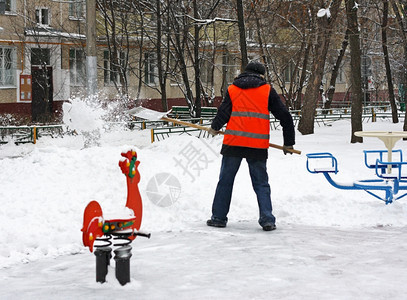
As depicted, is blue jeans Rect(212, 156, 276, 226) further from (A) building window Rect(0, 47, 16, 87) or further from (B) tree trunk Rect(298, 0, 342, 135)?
(A) building window Rect(0, 47, 16, 87)

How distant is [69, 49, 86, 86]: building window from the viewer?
35.2 m

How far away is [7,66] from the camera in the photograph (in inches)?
1280

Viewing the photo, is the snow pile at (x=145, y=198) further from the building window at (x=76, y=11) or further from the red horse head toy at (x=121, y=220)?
the building window at (x=76, y=11)

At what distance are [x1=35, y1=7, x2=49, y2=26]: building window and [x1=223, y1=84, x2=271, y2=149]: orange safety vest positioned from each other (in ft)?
87.2

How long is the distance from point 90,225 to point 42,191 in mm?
3625

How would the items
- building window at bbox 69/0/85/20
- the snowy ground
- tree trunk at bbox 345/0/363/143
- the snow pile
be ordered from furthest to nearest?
building window at bbox 69/0/85/20
tree trunk at bbox 345/0/363/143
the snow pile
the snowy ground

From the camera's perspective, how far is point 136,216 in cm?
585

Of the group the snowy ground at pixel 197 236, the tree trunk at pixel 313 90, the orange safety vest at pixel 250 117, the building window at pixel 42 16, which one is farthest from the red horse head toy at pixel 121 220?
the building window at pixel 42 16

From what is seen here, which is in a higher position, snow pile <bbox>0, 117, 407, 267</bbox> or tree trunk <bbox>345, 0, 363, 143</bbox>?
tree trunk <bbox>345, 0, 363, 143</bbox>

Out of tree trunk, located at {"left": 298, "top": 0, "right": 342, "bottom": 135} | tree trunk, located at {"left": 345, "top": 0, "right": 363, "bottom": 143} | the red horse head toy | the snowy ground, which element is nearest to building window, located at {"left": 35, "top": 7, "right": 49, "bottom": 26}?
tree trunk, located at {"left": 298, "top": 0, "right": 342, "bottom": 135}

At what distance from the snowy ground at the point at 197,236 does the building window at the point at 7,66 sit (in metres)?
22.3

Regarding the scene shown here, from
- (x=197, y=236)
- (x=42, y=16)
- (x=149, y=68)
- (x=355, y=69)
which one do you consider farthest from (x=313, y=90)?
(x=149, y=68)

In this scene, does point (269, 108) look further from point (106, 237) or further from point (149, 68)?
point (149, 68)

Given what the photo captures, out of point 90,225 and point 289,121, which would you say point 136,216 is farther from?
point 289,121
